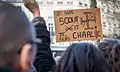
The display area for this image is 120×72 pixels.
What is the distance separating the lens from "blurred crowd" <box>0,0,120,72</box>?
1036 mm

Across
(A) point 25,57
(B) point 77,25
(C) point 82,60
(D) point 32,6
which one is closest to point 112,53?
(C) point 82,60

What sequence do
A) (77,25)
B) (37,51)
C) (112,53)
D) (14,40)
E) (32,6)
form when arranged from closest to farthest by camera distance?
(14,40), (37,51), (112,53), (32,6), (77,25)

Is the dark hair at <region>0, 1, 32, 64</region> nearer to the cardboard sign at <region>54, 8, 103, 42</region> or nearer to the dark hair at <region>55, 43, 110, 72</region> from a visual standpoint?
the dark hair at <region>55, 43, 110, 72</region>

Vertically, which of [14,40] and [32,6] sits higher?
[32,6]

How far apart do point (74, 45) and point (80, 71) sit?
20 centimetres

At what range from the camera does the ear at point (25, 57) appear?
1.04 m

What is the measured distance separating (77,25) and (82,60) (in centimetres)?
288

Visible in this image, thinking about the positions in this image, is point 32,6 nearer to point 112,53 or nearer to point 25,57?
point 112,53

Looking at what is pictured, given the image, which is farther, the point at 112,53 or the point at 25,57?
the point at 112,53

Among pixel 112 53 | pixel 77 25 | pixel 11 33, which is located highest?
pixel 11 33

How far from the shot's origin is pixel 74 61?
198 centimetres

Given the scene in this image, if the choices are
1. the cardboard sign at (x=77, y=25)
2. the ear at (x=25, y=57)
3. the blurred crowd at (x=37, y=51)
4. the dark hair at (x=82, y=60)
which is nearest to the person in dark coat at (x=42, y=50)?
the blurred crowd at (x=37, y=51)

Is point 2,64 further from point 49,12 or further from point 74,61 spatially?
point 49,12

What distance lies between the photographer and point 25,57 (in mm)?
1059
